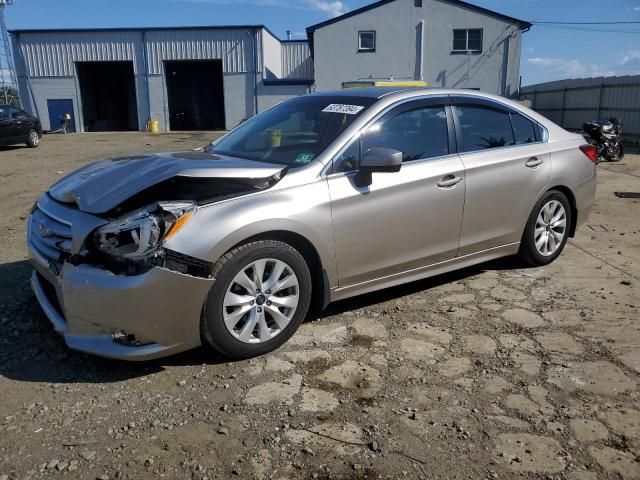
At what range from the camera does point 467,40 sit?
3177 cm

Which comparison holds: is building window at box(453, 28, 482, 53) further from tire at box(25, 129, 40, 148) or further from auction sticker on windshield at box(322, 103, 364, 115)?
auction sticker on windshield at box(322, 103, 364, 115)

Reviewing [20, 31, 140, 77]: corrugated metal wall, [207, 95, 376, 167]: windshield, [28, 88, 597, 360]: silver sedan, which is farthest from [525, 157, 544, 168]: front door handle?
[20, 31, 140, 77]: corrugated metal wall

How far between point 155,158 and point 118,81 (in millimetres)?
39800

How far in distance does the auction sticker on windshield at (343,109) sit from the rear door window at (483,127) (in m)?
0.93

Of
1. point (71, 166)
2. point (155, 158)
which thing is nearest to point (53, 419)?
point (155, 158)

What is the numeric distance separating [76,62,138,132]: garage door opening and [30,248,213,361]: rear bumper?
3604 cm

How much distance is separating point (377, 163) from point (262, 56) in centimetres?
3184

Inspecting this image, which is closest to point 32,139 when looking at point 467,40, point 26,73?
point 26,73

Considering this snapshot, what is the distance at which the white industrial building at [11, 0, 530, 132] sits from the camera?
31.5 m

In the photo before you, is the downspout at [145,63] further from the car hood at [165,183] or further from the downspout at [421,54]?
the car hood at [165,183]

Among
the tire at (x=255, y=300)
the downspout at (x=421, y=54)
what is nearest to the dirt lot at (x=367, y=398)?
the tire at (x=255, y=300)

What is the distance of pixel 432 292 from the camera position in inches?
184

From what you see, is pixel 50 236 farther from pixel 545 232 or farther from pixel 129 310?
pixel 545 232

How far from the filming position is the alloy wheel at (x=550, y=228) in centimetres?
506
